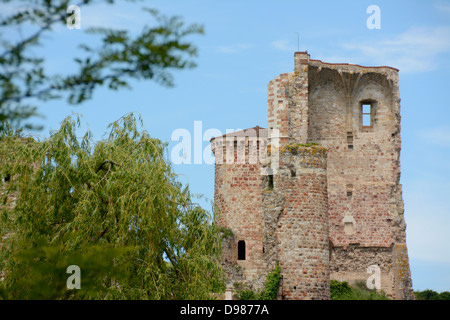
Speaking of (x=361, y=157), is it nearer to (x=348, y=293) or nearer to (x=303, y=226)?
(x=348, y=293)

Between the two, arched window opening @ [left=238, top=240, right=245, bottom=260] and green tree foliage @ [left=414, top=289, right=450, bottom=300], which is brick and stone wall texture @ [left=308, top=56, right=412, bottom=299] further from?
green tree foliage @ [left=414, top=289, right=450, bottom=300]

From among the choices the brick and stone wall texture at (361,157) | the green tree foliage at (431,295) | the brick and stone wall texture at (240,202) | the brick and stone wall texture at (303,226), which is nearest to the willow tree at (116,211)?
the brick and stone wall texture at (303,226)

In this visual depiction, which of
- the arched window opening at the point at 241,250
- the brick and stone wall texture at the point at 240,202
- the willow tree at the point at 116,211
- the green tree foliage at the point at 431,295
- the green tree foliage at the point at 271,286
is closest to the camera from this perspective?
the willow tree at the point at 116,211

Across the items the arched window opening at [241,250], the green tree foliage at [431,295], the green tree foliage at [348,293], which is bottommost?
the green tree foliage at [431,295]

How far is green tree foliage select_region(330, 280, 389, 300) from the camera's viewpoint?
3444cm

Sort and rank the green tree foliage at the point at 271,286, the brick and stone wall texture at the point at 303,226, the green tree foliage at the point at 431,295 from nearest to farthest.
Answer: the brick and stone wall texture at the point at 303,226 → the green tree foliage at the point at 271,286 → the green tree foliage at the point at 431,295

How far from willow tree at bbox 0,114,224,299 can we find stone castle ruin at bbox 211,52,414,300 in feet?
42.7

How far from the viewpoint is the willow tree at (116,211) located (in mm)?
17703

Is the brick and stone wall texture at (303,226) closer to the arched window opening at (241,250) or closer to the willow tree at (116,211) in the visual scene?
the arched window opening at (241,250)

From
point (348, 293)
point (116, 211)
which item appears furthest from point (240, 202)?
point (116, 211)

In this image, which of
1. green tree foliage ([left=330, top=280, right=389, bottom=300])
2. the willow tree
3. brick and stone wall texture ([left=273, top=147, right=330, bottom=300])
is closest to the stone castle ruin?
brick and stone wall texture ([left=273, top=147, right=330, bottom=300])

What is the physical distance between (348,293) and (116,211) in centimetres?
1881

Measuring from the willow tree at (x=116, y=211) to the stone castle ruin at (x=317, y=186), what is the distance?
13016 millimetres
